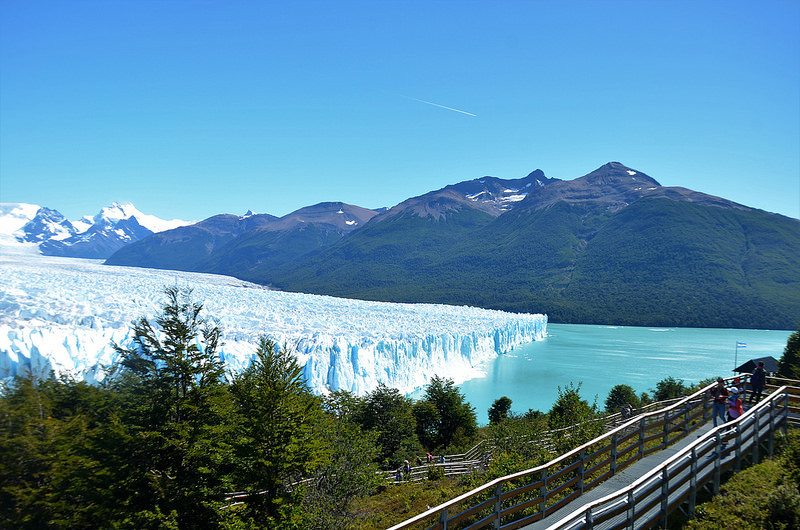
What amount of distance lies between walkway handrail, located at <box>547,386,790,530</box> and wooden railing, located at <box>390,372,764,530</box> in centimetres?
58

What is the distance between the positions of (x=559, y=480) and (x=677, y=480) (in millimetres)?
2549

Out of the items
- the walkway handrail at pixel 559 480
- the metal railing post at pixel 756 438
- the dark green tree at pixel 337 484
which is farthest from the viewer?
the dark green tree at pixel 337 484

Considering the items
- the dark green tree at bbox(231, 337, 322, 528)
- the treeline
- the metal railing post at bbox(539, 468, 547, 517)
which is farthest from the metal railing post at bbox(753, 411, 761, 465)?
the dark green tree at bbox(231, 337, 322, 528)

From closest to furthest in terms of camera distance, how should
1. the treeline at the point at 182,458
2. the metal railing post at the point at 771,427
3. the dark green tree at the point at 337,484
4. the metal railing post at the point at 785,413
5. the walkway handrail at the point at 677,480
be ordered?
the walkway handrail at the point at 677,480 < the metal railing post at the point at 771,427 < the metal railing post at the point at 785,413 < the treeline at the point at 182,458 < the dark green tree at the point at 337,484

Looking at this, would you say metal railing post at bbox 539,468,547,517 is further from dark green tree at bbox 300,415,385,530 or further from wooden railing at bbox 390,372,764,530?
dark green tree at bbox 300,415,385,530

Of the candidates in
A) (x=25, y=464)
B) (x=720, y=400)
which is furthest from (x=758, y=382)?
(x=25, y=464)

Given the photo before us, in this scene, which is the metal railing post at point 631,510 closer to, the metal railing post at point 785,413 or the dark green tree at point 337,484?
the metal railing post at point 785,413

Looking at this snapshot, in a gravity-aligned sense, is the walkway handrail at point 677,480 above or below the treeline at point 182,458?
above

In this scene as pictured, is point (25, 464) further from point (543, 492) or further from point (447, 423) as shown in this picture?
A: point (447, 423)

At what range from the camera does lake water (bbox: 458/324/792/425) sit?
142 ft

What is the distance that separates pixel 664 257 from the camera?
136 metres

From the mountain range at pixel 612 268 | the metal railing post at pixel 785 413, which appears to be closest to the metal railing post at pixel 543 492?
the metal railing post at pixel 785 413

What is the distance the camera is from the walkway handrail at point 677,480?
4613 mm

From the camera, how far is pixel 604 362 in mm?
58844
